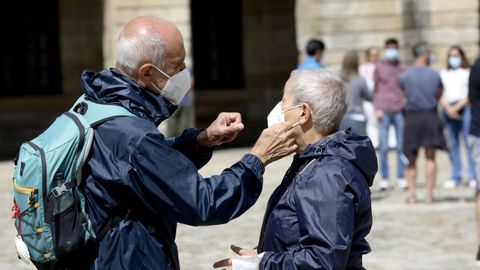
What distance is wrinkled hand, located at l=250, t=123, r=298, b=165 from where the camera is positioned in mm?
3605

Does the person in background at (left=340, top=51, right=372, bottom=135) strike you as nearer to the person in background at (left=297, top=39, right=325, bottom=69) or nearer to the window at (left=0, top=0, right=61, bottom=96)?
the person in background at (left=297, top=39, right=325, bottom=69)

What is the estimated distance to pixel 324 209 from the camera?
351 centimetres

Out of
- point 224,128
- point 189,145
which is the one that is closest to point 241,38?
point 189,145

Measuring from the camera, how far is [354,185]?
3592mm

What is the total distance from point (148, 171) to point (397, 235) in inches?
255

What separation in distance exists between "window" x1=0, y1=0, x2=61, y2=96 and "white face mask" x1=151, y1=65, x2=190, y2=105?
16.7m

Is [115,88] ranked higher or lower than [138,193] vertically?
higher

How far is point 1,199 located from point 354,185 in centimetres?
947

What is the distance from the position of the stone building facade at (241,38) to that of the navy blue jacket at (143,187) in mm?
13841

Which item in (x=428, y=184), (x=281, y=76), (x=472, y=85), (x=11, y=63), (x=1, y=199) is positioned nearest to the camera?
(x=472, y=85)

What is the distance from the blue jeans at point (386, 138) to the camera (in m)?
12.8

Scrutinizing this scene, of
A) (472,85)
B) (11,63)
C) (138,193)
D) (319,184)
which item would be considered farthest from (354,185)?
(11,63)

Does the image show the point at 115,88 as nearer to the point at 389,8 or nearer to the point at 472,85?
the point at 472,85

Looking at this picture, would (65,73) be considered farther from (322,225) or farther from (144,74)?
(322,225)
